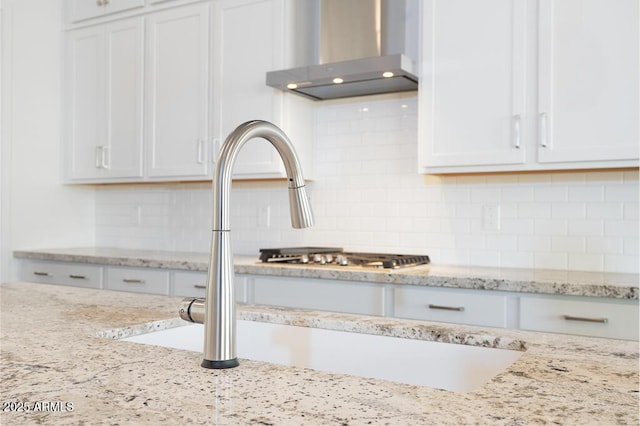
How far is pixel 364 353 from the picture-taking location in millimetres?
1360

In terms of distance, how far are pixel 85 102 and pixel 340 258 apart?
7.65 feet

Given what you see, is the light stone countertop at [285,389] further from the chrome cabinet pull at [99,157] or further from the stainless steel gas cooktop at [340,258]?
the chrome cabinet pull at [99,157]

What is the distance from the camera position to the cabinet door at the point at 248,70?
3293 mm

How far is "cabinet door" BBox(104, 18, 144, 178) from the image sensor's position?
3.87 meters

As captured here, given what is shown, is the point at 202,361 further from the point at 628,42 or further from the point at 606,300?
the point at 628,42

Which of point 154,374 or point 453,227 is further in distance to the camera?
point 453,227

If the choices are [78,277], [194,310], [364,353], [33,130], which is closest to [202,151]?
[78,277]

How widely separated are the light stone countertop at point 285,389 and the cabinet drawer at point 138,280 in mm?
2056

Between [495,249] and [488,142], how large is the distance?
2.05ft

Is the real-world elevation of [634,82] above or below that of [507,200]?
above

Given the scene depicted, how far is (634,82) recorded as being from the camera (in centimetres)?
242

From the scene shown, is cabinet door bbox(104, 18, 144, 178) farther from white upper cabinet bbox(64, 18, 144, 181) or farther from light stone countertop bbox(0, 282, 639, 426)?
light stone countertop bbox(0, 282, 639, 426)

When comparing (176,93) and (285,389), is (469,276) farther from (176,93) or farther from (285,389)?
(176,93)

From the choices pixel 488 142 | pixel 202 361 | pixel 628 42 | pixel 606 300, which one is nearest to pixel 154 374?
pixel 202 361
